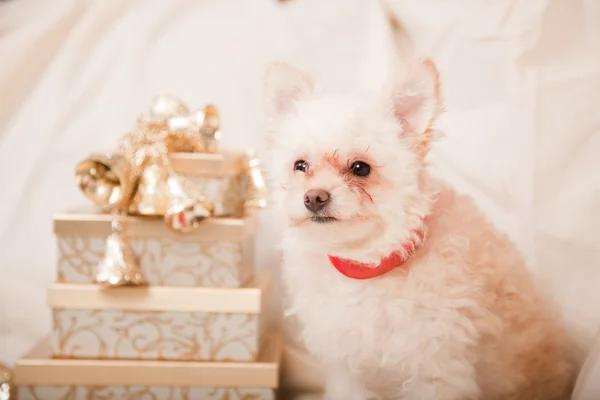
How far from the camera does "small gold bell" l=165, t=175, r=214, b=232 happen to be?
2.97ft

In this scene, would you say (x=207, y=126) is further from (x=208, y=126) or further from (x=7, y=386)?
(x=7, y=386)

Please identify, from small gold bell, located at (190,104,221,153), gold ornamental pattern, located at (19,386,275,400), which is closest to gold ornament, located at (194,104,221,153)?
small gold bell, located at (190,104,221,153)

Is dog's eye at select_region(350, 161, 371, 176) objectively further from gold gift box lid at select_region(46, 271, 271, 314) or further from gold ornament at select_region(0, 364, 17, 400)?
gold ornament at select_region(0, 364, 17, 400)

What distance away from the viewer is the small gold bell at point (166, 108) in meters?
1.08

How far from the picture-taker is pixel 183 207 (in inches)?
35.7

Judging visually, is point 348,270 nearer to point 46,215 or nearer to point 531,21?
point 531,21

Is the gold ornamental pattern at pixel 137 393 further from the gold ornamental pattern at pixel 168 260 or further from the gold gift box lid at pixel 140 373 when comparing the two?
the gold ornamental pattern at pixel 168 260

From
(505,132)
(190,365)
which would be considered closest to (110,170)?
(190,365)

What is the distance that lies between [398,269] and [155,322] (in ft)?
1.51

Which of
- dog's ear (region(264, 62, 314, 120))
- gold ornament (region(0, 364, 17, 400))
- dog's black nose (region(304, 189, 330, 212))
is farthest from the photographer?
gold ornament (region(0, 364, 17, 400))

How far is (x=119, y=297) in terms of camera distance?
3.06ft

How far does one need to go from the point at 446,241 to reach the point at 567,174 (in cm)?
37

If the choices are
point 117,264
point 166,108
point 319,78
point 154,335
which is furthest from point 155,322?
point 319,78

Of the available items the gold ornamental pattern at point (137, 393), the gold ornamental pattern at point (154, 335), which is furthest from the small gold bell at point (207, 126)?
the gold ornamental pattern at point (137, 393)
